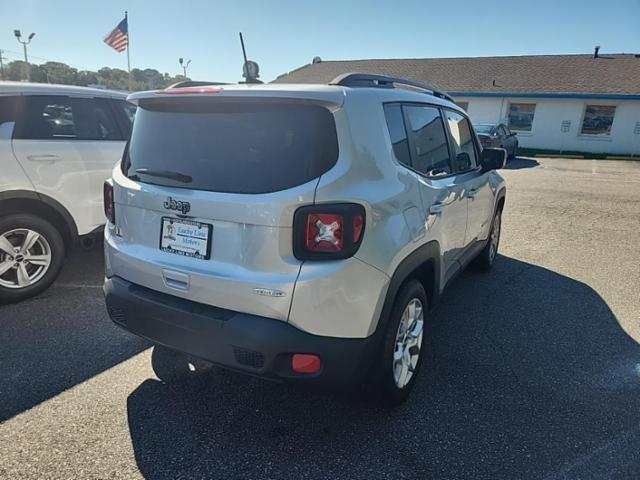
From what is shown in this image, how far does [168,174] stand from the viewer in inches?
95.2

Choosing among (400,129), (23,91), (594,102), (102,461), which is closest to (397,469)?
(102,461)

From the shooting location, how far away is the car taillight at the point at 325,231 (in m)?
2.03

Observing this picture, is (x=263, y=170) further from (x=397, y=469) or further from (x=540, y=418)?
(x=540, y=418)

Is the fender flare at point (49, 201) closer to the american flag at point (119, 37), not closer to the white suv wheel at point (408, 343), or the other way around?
the white suv wheel at point (408, 343)

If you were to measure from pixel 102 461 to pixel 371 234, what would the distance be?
180 cm

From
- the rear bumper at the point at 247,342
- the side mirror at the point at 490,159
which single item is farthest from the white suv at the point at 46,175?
the side mirror at the point at 490,159

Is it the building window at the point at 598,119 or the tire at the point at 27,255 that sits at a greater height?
the building window at the point at 598,119

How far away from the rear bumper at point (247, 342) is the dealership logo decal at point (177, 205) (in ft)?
1.60

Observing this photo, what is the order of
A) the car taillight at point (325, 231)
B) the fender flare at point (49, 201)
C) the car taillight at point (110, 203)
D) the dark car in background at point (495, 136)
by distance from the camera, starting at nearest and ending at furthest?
1. the car taillight at point (325, 231)
2. the car taillight at point (110, 203)
3. the fender flare at point (49, 201)
4. the dark car in background at point (495, 136)

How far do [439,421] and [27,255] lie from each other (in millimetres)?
3754

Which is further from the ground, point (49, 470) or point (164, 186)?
point (164, 186)

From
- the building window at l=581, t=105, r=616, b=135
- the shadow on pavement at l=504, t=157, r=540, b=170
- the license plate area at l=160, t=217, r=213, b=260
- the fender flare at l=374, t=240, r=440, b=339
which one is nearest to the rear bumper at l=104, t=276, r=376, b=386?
the fender flare at l=374, t=240, r=440, b=339

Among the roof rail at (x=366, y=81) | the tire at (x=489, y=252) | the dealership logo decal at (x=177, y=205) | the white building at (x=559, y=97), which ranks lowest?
the tire at (x=489, y=252)

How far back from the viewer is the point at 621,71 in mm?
22656
